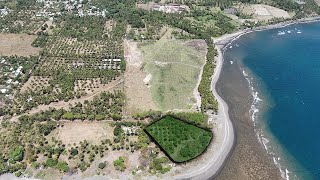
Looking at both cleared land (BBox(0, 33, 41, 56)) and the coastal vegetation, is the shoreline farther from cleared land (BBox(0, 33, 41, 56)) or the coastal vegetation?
cleared land (BBox(0, 33, 41, 56))

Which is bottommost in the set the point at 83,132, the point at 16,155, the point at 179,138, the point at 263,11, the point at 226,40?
the point at 16,155

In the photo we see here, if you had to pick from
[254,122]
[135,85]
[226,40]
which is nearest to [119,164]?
[135,85]

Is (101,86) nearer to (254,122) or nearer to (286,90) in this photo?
(254,122)

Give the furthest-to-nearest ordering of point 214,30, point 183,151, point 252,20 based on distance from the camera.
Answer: point 252,20, point 214,30, point 183,151

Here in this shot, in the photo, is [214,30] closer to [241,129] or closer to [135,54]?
[135,54]

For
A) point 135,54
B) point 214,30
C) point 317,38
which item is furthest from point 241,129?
point 317,38

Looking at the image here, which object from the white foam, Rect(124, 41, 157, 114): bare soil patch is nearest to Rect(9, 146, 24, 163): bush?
Rect(124, 41, 157, 114): bare soil patch
